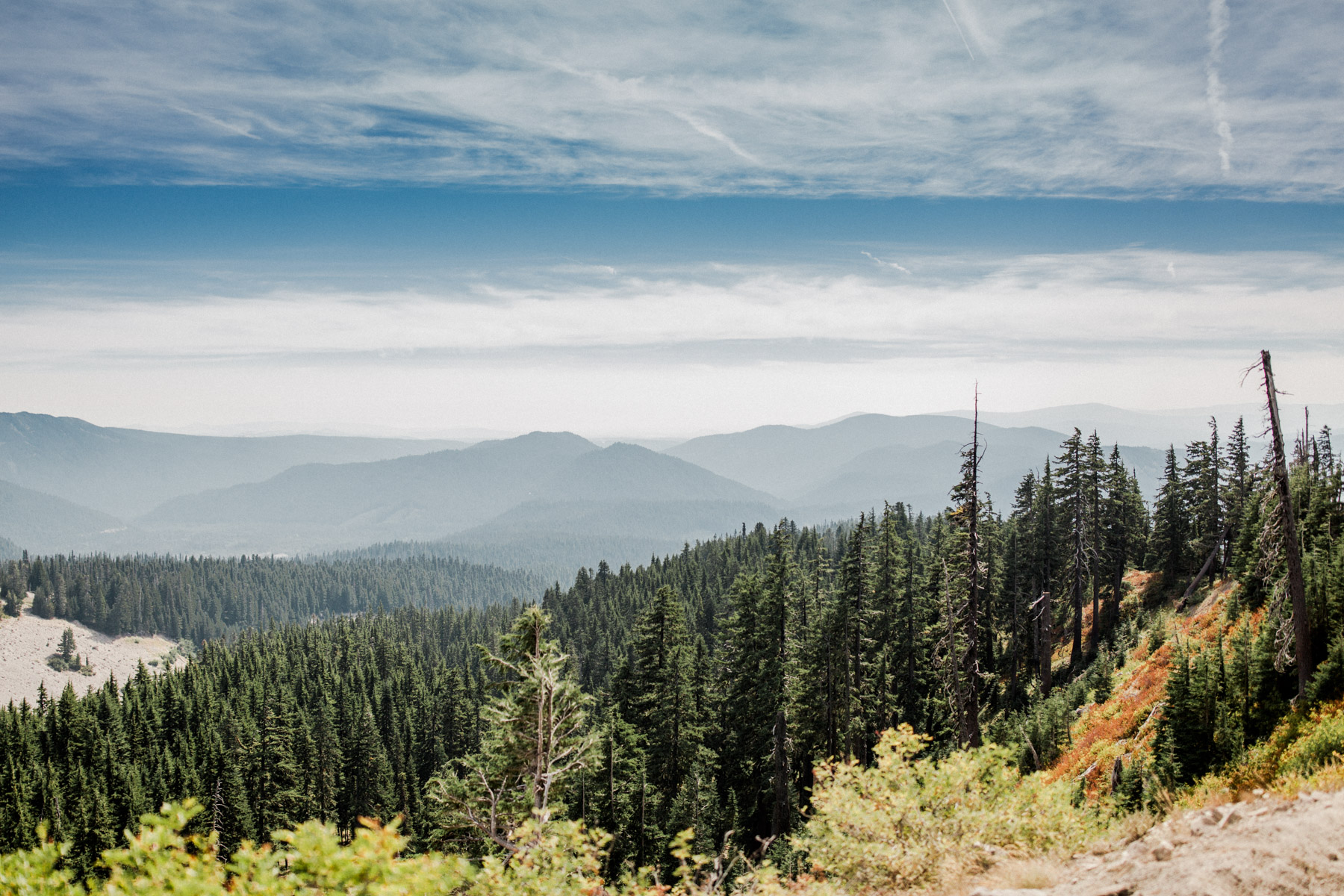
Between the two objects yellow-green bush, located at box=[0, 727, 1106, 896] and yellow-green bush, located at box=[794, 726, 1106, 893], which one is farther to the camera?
yellow-green bush, located at box=[794, 726, 1106, 893]

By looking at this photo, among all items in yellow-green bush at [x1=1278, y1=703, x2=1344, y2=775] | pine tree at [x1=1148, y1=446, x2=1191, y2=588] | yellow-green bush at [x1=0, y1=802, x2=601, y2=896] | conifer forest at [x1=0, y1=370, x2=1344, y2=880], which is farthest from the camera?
pine tree at [x1=1148, y1=446, x2=1191, y2=588]

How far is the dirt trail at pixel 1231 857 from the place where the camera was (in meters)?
7.49

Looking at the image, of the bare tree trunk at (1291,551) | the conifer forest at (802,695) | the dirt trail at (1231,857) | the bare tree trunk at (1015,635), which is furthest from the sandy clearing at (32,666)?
the bare tree trunk at (1291,551)

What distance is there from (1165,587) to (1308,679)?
3553 centimetres

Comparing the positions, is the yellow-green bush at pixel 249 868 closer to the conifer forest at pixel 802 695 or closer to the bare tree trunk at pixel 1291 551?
the conifer forest at pixel 802 695

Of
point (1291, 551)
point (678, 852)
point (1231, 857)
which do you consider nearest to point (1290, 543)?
point (1291, 551)

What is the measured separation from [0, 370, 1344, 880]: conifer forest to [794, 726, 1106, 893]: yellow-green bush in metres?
0.77

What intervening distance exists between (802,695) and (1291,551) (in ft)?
67.7

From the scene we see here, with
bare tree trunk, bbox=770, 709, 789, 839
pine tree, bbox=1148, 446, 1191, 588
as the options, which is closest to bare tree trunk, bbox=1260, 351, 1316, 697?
bare tree trunk, bbox=770, 709, 789, 839

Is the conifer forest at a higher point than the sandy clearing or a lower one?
higher

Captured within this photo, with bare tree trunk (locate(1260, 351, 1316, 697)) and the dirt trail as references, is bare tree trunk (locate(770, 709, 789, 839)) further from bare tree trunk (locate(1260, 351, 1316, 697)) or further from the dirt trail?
the dirt trail

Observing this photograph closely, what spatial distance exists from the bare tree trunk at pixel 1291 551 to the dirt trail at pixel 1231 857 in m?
9.13

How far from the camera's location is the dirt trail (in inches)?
295

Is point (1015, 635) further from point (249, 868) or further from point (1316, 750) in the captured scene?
point (249, 868)
